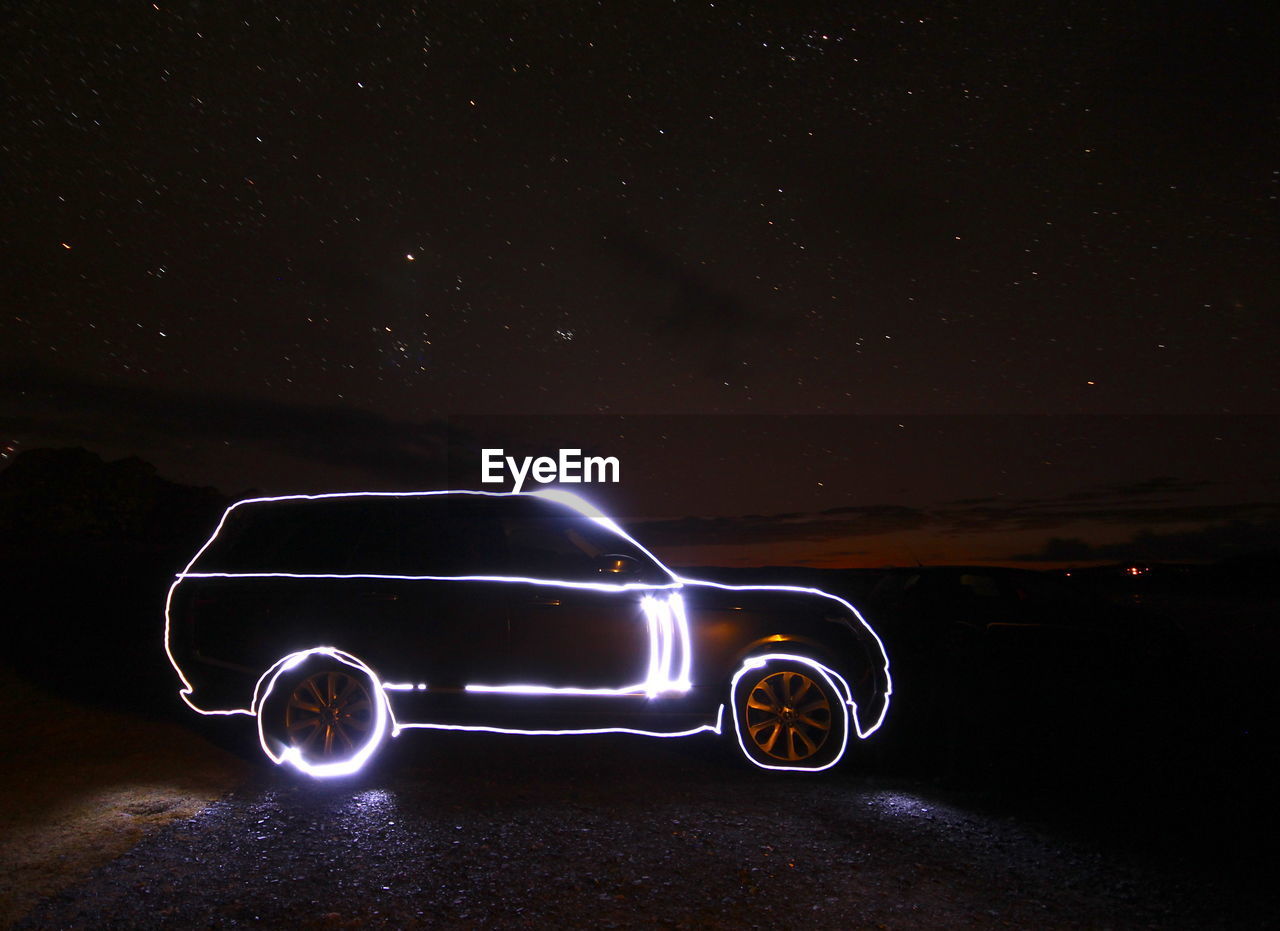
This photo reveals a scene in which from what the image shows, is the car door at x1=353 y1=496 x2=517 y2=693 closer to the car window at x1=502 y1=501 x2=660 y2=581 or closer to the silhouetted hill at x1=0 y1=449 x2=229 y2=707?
the car window at x1=502 y1=501 x2=660 y2=581

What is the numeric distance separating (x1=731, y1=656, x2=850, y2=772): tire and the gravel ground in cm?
20

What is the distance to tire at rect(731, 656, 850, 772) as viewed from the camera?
6.03 meters

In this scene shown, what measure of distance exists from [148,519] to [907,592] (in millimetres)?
61447

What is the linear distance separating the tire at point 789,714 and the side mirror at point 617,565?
3.37 ft

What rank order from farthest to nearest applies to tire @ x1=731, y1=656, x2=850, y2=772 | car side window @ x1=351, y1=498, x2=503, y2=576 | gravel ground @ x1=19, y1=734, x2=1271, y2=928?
car side window @ x1=351, y1=498, x2=503, y2=576 < tire @ x1=731, y1=656, x2=850, y2=772 < gravel ground @ x1=19, y1=734, x2=1271, y2=928

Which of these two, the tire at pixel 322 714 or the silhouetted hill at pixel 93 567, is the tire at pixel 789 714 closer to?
the tire at pixel 322 714

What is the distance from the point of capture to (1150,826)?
4.90 meters

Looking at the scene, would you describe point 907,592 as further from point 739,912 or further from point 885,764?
point 739,912

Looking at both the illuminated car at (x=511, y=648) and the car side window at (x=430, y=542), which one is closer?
the illuminated car at (x=511, y=648)

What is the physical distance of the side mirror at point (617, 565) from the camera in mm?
5840

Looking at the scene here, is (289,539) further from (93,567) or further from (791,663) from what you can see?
(93,567)

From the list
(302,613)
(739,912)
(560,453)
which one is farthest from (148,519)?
(739,912)

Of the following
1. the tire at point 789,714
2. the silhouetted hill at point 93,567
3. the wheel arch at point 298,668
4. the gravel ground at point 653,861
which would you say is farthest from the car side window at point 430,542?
the silhouetted hill at point 93,567

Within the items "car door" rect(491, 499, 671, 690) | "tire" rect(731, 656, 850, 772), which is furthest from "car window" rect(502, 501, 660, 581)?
"tire" rect(731, 656, 850, 772)
